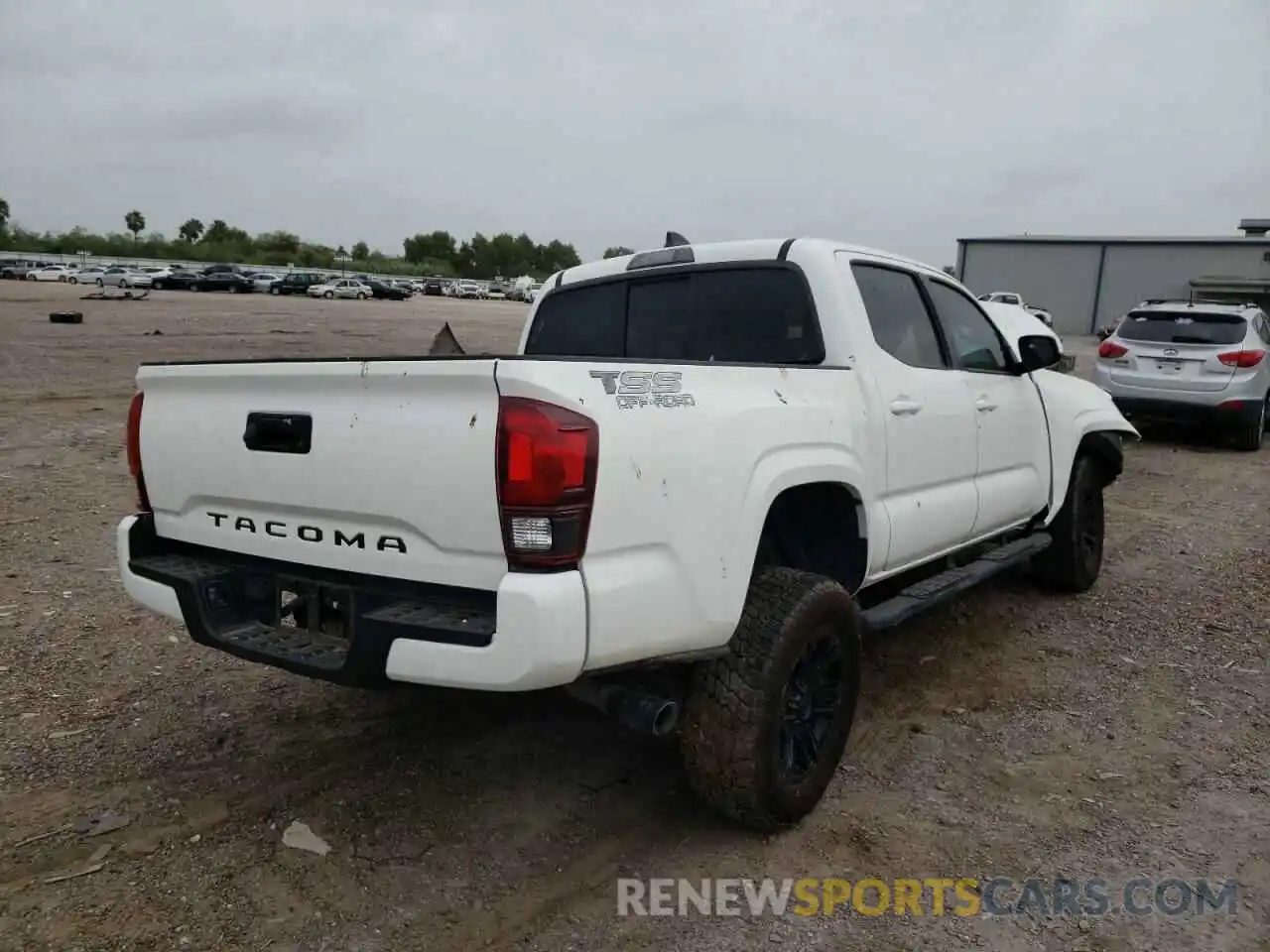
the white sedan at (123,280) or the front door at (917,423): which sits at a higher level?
the white sedan at (123,280)

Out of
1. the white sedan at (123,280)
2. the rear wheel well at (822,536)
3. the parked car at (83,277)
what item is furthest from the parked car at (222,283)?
the rear wheel well at (822,536)

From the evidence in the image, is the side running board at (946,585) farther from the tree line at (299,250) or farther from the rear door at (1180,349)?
the tree line at (299,250)

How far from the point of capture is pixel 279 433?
2.82 meters

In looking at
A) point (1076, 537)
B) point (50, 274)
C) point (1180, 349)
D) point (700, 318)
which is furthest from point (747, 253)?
point (50, 274)

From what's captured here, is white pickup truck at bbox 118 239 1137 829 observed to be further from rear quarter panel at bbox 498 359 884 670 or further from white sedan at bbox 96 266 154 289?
white sedan at bbox 96 266 154 289

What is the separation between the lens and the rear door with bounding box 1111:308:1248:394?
11.0 meters

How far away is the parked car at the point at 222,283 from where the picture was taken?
55.2m

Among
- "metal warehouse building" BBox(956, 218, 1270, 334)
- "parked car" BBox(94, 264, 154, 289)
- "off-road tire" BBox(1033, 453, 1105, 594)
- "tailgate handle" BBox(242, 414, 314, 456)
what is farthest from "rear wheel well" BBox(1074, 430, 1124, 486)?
"parked car" BBox(94, 264, 154, 289)

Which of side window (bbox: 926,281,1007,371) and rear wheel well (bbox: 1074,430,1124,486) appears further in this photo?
rear wheel well (bbox: 1074,430,1124,486)

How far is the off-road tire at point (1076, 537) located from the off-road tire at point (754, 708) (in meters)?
→ 2.99

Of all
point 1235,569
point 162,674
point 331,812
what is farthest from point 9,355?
point 1235,569

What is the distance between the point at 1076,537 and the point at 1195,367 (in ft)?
23.2

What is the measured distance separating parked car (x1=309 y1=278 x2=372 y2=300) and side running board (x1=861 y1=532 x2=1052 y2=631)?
182ft

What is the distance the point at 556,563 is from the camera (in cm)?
237
